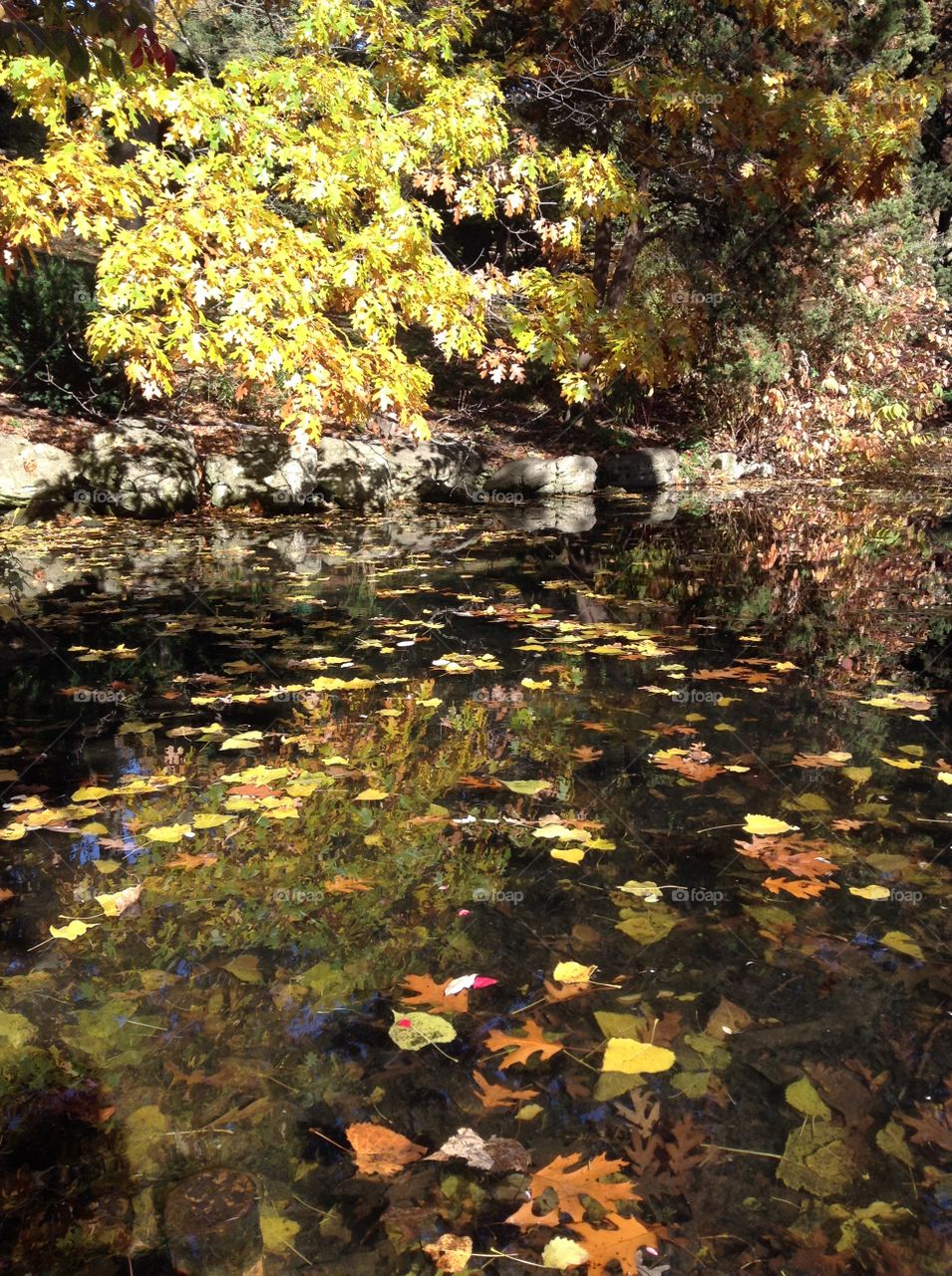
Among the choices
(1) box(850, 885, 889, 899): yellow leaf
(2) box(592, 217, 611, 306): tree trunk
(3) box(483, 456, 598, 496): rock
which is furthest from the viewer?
(2) box(592, 217, 611, 306): tree trunk

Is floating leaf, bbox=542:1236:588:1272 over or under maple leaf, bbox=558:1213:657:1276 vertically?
over

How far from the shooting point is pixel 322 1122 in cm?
169

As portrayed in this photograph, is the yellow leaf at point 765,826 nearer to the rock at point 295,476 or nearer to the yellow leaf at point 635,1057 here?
the yellow leaf at point 635,1057

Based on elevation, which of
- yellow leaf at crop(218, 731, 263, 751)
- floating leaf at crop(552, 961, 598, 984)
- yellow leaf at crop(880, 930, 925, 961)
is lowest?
yellow leaf at crop(218, 731, 263, 751)

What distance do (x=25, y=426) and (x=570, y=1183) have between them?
1139 cm

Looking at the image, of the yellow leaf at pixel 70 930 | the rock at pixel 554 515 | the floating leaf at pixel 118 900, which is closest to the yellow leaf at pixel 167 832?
the floating leaf at pixel 118 900

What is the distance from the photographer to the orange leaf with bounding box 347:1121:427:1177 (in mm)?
1591

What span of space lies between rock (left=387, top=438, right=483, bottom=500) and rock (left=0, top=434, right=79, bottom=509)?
3.88 m

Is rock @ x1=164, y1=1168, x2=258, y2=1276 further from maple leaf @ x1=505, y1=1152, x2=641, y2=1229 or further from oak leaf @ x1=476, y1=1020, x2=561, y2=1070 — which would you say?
oak leaf @ x1=476, y1=1020, x2=561, y2=1070

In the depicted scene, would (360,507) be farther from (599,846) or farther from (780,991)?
(780,991)

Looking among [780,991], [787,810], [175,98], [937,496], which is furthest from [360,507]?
A: [780,991]

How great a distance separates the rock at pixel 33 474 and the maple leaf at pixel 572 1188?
9.46 metres

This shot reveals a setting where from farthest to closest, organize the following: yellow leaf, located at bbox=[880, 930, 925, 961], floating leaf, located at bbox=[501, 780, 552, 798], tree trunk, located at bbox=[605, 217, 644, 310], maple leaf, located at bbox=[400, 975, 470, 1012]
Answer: tree trunk, located at bbox=[605, 217, 644, 310] → floating leaf, located at bbox=[501, 780, 552, 798] → yellow leaf, located at bbox=[880, 930, 925, 961] → maple leaf, located at bbox=[400, 975, 470, 1012]

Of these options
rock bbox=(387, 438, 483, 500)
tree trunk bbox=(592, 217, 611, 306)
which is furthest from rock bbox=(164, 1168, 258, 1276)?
tree trunk bbox=(592, 217, 611, 306)
